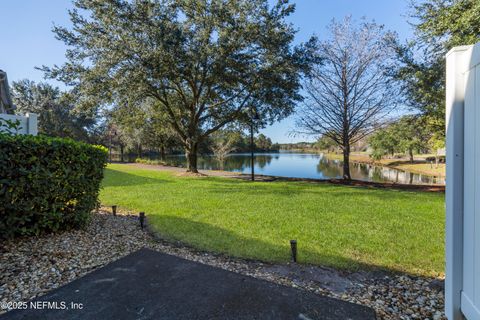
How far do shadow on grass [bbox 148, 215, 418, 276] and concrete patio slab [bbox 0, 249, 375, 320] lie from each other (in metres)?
0.94

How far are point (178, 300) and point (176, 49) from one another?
397 inches

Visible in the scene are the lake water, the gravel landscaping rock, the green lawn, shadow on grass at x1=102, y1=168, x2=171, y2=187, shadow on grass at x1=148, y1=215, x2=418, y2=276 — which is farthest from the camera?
the lake water

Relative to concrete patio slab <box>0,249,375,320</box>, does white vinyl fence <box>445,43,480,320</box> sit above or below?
above

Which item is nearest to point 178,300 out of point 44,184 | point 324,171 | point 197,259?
point 197,259

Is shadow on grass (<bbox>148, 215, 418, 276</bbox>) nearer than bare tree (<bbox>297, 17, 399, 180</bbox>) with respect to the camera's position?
Yes

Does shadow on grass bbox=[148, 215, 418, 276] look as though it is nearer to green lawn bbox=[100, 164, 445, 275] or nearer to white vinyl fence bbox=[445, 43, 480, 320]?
green lawn bbox=[100, 164, 445, 275]

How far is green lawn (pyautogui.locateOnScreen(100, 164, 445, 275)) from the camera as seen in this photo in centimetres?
320

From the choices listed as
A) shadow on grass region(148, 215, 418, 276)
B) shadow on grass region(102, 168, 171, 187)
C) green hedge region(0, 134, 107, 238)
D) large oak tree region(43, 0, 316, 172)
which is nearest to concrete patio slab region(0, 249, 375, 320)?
shadow on grass region(148, 215, 418, 276)

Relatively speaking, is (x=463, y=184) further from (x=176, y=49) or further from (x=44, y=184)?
(x=176, y=49)

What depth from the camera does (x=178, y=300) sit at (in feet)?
6.38

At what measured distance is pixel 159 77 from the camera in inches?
405

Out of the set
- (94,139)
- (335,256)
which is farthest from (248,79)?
(94,139)

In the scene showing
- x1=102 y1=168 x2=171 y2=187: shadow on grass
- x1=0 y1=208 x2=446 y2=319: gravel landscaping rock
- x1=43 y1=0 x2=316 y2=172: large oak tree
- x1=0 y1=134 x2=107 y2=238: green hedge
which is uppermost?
x1=43 y1=0 x2=316 y2=172: large oak tree

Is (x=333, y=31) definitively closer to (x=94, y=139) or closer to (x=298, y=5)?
(x=298, y=5)
